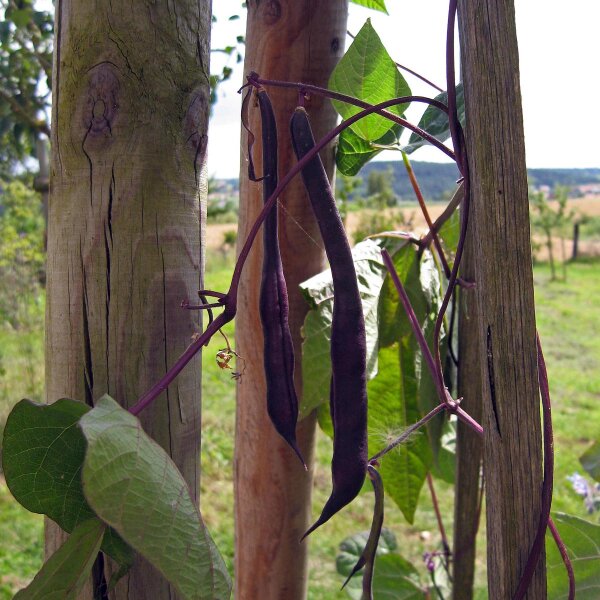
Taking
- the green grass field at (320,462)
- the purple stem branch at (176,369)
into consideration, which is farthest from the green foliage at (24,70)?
the purple stem branch at (176,369)

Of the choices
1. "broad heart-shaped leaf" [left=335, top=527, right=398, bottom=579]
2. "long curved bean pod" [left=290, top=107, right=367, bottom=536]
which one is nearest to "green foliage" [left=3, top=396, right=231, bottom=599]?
"long curved bean pod" [left=290, top=107, right=367, bottom=536]

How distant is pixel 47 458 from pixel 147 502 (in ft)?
0.43

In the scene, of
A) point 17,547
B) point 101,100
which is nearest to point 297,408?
point 101,100

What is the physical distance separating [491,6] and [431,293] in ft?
1.58

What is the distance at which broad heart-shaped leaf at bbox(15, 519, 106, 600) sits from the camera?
1.51 ft

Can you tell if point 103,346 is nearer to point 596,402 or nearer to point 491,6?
point 491,6

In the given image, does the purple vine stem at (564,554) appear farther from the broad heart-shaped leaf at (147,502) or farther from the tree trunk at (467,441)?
the broad heart-shaped leaf at (147,502)

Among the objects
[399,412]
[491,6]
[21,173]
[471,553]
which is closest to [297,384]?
[399,412]

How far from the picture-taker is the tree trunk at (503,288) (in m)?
0.44

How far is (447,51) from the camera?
0.50m

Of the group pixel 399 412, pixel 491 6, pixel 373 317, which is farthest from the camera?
pixel 399 412

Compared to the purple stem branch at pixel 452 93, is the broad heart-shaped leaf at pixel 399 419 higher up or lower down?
lower down

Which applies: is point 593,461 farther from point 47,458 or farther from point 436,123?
point 47,458

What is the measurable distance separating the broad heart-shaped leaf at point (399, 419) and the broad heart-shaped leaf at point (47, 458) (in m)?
0.43
